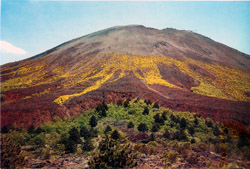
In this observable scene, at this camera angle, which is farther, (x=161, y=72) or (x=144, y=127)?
(x=161, y=72)

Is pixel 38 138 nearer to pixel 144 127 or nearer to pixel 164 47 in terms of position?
pixel 144 127

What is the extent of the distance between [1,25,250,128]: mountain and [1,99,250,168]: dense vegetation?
2162 millimetres

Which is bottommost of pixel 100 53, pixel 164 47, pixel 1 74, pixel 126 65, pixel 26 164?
pixel 26 164

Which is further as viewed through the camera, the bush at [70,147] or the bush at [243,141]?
the bush at [70,147]

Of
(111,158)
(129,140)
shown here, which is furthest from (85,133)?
(111,158)

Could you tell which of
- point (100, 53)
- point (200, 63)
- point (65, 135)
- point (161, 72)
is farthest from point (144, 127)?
point (200, 63)

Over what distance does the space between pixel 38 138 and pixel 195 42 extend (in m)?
60.9

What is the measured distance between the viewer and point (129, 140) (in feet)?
41.1

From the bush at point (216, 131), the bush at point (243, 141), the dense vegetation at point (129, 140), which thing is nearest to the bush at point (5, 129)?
the dense vegetation at point (129, 140)

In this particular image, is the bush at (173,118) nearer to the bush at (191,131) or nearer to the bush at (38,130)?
the bush at (191,131)

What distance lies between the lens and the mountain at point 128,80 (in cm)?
1829

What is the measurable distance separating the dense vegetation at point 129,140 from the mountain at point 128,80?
2.16 metres

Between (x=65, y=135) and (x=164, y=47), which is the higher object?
(x=164, y=47)

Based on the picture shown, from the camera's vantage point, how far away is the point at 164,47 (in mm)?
49750
